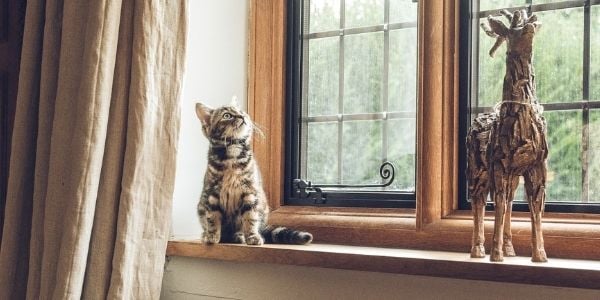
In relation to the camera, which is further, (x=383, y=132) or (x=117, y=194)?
(x=383, y=132)

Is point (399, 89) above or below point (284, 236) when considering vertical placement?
above

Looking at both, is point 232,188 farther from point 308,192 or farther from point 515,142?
point 515,142

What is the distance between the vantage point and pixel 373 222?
1.63 meters

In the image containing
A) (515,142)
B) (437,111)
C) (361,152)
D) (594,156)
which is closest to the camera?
(515,142)

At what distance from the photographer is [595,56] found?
4.76 ft

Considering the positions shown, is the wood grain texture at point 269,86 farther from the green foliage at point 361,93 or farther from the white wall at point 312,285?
the white wall at point 312,285

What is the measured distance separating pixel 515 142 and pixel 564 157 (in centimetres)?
34

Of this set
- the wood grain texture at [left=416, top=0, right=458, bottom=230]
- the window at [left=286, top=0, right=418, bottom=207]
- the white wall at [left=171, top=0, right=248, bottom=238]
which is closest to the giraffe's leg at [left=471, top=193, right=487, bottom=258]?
the wood grain texture at [left=416, top=0, right=458, bottom=230]

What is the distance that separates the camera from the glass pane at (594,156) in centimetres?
144

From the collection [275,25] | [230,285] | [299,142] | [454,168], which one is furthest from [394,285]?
[275,25]

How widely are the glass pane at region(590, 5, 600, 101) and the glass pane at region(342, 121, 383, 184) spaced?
0.48 meters

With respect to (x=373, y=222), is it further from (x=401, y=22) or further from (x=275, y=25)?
(x=275, y=25)

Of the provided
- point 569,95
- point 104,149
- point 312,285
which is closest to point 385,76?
point 569,95

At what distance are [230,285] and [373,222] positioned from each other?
35 centimetres
